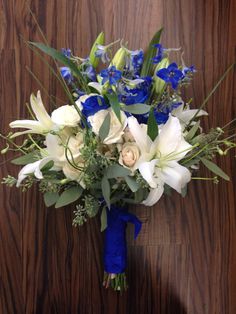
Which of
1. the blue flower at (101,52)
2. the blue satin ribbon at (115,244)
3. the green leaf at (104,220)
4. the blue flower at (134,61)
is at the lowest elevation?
the blue satin ribbon at (115,244)

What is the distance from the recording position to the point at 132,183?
2.66ft

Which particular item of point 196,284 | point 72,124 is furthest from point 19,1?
point 196,284

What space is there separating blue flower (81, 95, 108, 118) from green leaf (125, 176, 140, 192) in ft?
0.60

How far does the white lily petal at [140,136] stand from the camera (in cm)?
81

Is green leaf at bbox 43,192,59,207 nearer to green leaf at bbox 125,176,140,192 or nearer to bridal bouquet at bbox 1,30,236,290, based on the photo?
bridal bouquet at bbox 1,30,236,290

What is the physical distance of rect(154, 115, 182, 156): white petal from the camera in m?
0.81

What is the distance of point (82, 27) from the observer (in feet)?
3.69

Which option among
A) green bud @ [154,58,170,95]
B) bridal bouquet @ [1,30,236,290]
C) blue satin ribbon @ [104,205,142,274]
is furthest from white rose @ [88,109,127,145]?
blue satin ribbon @ [104,205,142,274]

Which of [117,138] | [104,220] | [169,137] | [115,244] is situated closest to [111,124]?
Result: [117,138]

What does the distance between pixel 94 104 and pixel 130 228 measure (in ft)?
1.57

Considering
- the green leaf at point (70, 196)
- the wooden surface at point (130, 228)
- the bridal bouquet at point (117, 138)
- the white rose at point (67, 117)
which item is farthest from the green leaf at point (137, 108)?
the wooden surface at point (130, 228)

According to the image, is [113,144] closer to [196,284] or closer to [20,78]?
[20,78]

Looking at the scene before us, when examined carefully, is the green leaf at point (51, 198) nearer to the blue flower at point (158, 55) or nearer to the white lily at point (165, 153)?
the white lily at point (165, 153)

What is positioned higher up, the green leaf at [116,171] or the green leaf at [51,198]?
the green leaf at [116,171]
